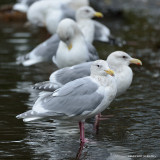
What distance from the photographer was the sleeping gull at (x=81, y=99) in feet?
17.9

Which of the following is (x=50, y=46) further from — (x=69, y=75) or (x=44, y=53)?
(x=69, y=75)

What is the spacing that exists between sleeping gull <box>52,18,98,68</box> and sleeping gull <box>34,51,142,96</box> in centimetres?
122

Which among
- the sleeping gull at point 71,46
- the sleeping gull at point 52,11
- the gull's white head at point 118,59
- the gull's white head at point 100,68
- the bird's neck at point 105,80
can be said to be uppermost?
the gull's white head at point 100,68

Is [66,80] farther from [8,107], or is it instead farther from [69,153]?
[69,153]

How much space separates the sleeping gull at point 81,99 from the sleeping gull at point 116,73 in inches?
28.8

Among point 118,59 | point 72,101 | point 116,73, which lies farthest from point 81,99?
point 118,59

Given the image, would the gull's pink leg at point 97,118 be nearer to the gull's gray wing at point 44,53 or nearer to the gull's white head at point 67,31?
the gull's white head at point 67,31

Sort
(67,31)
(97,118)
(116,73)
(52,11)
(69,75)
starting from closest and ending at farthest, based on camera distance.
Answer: (97,118)
(116,73)
(69,75)
(67,31)
(52,11)

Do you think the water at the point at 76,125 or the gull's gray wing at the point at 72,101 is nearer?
the water at the point at 76,125

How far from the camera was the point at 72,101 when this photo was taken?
5.55 m

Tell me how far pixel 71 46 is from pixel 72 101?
2651 mm

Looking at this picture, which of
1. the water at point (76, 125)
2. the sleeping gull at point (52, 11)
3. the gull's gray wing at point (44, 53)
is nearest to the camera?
the water at point (76, 125)

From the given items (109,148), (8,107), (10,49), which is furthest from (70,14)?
(109,148)

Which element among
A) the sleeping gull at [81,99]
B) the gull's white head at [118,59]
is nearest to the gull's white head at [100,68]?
the sleeping gull at [81,99]
